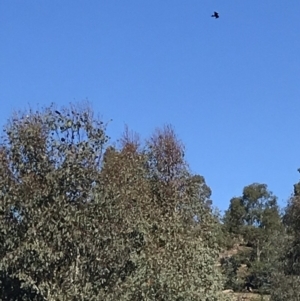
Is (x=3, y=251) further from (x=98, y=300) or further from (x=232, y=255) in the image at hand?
(x=232, y=255)

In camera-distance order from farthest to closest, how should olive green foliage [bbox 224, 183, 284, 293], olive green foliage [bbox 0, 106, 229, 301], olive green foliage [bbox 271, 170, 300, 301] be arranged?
olive green foliage [bbox 224, 183, 284, 293], olive green foliage [bbox 271, 170, 300, 301], olive green foliage [bbox 0, 106, 229, 301]

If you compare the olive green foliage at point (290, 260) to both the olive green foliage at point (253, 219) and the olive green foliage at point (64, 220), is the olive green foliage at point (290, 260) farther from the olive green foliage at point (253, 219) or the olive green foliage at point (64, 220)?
the olive green foliage at point (253, 219)

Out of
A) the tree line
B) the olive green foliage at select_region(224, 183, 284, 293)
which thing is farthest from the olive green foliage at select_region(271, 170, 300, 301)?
the olive green foliage at select_region(224, 183, 284, 293)

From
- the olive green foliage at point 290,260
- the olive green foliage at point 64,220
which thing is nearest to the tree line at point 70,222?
the olive green foliage at point 64,220

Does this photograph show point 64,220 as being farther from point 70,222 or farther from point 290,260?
point 290,260

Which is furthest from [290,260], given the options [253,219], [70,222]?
[253,219]

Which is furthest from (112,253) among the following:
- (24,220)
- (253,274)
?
(253,274)

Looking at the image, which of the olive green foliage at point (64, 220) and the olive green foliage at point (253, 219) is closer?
the olive green foliage at point (64, 220)

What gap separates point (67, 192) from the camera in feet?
71.7

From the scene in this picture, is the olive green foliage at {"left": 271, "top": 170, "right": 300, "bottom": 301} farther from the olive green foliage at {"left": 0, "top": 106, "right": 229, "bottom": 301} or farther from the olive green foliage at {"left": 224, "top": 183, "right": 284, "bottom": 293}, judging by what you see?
the olive green foliage at {"left": 224, "top": 183, "right": 284, "bottom": 293}

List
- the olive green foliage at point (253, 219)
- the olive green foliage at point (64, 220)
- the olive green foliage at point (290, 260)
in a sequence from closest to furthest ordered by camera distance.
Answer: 1. the olive green foliage at point (64, 220)
2. the olive green foliage at point (290, 260)
3. the olive green foliage at point (253, 219)

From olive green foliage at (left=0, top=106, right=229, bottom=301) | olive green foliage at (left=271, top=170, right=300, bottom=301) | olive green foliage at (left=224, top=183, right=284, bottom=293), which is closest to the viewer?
olive green foliage at (left=0, top=106, right=229, bottom=301)

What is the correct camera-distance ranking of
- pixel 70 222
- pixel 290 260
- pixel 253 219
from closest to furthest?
pixel 70 222
pixel 290 260
pixel 253 219

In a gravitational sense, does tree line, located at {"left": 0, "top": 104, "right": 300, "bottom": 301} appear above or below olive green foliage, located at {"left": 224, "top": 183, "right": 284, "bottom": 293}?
below
